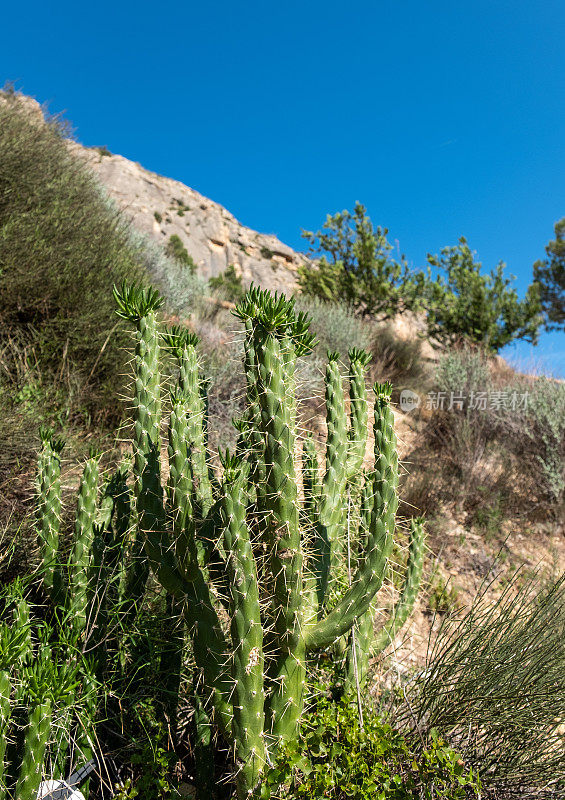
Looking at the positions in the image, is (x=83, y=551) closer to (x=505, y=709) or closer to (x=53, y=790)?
(x=53, y=790)

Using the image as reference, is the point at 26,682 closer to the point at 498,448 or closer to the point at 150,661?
the point at 150,661

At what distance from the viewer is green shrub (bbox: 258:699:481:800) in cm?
176

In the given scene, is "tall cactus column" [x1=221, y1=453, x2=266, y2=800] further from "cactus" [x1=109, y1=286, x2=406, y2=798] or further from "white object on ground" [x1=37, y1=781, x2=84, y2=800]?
"white object on ground" [x1=37, y1=781, x2=84, y2=800]

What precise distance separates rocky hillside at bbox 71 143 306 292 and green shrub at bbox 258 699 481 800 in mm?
30099

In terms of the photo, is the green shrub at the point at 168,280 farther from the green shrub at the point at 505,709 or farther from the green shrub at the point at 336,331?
the green shrub at the point at 505,709

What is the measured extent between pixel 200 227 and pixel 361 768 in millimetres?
36526

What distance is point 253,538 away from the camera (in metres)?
1.91

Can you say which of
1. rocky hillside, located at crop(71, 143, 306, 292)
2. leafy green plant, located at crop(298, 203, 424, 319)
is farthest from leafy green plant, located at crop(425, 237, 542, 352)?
rocky hillside, located at crop(71, 143, 306, 292)

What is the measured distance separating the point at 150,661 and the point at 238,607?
84cm

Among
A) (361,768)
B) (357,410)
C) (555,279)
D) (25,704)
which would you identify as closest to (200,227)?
(555,279)

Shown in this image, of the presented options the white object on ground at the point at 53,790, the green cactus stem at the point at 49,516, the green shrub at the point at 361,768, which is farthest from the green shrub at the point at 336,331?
the white object on ground at the point at 53,790

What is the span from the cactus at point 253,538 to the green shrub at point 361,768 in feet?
0.30

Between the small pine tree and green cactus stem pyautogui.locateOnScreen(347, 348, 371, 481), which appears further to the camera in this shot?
the small pine tree

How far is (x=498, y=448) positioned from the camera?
6.43m
